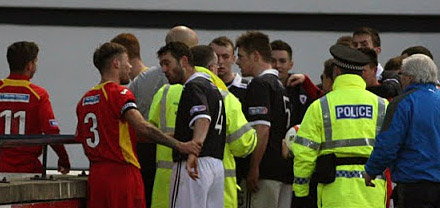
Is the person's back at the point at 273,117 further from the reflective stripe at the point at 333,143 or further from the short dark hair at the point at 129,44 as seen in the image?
the reflective stripe at the point at 333,143

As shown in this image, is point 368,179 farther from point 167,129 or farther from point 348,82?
point 167,129

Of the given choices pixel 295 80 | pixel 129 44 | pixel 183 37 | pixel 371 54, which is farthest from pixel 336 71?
pixel 129 44

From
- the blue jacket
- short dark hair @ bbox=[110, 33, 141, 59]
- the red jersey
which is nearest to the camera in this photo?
the blue jacket

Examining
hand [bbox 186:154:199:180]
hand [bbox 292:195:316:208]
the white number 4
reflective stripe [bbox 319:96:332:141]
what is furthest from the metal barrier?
hand [bbox 292:195:316:208]

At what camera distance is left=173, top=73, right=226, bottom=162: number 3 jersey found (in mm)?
9570

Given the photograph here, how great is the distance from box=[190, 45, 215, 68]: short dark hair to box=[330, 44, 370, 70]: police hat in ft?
3.20

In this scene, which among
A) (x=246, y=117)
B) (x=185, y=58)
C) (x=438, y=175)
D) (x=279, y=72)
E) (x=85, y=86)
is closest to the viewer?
(x=438, y=175)

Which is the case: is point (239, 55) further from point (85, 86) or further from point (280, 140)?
point (85, 86)

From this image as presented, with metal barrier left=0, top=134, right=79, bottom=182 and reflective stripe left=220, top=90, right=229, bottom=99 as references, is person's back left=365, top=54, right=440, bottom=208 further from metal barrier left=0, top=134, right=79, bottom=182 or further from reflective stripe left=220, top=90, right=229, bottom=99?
metal barrier left=0, top=134, right=79, bottom=182

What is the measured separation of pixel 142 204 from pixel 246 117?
4.82 feet

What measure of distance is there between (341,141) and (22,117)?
2.57m

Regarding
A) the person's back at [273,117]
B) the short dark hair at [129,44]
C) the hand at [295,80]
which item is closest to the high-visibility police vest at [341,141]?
the person's back at [273,117]

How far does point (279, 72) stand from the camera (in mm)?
11516

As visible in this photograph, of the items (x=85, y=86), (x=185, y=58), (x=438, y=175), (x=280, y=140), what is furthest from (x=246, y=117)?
(x=85, y=86)
